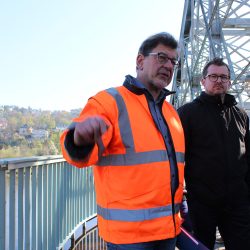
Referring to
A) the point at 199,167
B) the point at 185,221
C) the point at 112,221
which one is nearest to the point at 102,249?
the point at 185,221

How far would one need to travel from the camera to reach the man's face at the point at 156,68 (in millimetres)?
1790

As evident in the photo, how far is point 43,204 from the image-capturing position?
2838mm

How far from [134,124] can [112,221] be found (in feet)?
1.45

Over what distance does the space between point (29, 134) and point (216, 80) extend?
219cm

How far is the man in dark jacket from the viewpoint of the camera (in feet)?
7.80

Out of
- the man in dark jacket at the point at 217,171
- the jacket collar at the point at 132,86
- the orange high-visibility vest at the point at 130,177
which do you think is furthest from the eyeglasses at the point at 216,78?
the orange high-visibility vest at the point at 130,177

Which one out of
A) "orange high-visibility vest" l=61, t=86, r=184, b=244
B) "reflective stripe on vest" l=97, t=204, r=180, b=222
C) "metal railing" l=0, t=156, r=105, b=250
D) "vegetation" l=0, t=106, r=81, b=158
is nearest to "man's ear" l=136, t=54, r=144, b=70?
"orange high-visibility vest" l=61, t=86, r=184, b=244

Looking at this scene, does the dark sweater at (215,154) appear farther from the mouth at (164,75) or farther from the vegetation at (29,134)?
the vegetation at (29,134)

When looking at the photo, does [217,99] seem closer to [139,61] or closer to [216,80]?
[216,80]

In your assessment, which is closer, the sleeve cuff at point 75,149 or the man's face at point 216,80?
the sleeve cuff at point 75,149

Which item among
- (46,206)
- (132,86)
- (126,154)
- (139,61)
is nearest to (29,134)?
(46,206)

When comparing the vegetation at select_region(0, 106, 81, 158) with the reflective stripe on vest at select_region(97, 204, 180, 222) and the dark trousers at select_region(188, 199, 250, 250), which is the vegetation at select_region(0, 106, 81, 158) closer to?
the reflective stripe on vest at select_region(97, 204, 180, 222)

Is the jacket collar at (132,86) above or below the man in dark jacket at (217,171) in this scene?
above

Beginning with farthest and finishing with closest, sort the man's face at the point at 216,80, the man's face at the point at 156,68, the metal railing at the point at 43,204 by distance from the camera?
1. the man's face at the point at 216,80
2. the metal railing at the point at 43,204
3. the man's face at the point at 156,68
